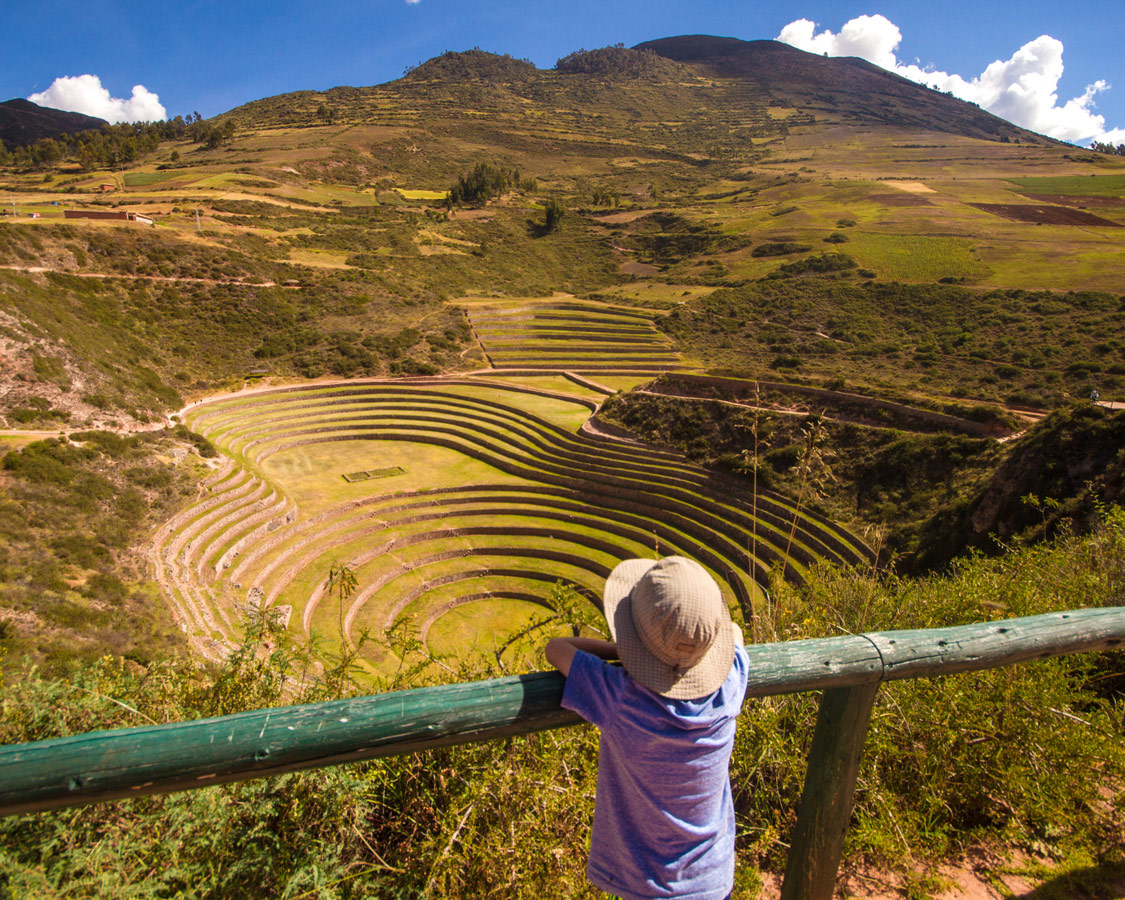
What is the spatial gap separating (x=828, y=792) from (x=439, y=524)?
18486 mm

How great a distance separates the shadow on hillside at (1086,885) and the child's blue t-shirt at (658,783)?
1582 millimetres

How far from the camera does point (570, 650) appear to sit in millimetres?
1707

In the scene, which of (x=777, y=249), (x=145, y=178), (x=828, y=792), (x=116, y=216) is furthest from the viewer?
(x=145, y=178)

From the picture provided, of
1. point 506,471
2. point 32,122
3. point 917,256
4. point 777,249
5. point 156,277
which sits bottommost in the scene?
point 506,471

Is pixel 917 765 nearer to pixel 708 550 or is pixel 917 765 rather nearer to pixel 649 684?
pixel 649 684

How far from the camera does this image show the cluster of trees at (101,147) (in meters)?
72.6

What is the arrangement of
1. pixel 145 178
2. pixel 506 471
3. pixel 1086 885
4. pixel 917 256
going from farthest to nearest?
1. pixel 145 178
2. pixel 917 256
3. pixel 506 471
4. pixel 1086 885

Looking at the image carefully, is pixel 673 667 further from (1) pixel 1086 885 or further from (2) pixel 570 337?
(2) pixel 570 337

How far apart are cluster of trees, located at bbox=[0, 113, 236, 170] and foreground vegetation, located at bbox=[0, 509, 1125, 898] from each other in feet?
310

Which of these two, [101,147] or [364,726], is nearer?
[364,726]

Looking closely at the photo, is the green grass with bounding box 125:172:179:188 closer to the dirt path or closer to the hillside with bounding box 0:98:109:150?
the dirt path

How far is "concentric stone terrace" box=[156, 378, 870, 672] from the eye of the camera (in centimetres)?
1566

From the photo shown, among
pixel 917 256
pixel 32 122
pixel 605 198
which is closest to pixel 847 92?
pixel 605 198

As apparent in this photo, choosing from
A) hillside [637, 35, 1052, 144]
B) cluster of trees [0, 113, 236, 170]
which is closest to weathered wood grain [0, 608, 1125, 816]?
cluster of trees [0, 113, 236, 170]
